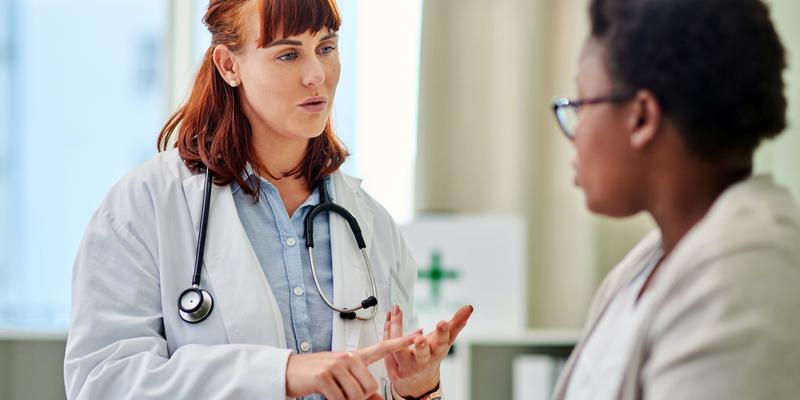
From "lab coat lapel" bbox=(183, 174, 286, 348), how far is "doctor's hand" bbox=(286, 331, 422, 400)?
99mm

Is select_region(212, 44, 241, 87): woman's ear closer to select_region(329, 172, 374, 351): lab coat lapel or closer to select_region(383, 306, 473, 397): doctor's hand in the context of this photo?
select_region(329, 172, 374, 351): lab coat lapel

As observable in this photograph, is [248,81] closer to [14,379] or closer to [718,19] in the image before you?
[718,19]

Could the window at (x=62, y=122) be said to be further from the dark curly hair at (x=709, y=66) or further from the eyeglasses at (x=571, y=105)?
the dark curly hair at (x=709, y=66)

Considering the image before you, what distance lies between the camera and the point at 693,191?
1.04 metres

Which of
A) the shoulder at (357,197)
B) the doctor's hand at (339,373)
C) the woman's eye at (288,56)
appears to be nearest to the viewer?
the doctor's hand at (339,373)

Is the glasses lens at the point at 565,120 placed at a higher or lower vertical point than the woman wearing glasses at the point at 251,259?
higher

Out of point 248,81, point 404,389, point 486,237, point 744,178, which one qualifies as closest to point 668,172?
point 744,178

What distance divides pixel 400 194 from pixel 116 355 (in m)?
2.54

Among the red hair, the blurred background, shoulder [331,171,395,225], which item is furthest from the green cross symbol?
the red hair

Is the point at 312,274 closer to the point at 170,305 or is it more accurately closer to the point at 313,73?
the point at 170,305

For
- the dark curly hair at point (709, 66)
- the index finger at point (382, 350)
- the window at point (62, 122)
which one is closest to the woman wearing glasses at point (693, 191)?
the dark curly hair at point (709, 66)

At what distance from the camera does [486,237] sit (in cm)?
359

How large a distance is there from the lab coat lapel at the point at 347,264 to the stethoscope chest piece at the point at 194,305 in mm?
228

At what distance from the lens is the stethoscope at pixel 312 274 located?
5.09 ft
